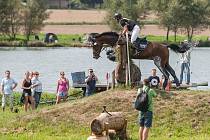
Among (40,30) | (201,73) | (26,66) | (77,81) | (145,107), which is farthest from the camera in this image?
(40,30)

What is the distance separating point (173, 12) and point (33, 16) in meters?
21.9

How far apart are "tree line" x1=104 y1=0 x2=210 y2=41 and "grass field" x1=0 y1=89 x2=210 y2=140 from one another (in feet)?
291

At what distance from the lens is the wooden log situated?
20766 mm

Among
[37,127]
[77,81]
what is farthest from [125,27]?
[77,81]

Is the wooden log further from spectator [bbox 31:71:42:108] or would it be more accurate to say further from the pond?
the pond

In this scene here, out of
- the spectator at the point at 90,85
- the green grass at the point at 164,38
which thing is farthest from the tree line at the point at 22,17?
the spectator at the point at 90,85

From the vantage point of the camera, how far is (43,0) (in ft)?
383

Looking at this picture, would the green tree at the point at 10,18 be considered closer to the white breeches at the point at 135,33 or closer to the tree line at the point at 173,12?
the tree line at the point at 173,12

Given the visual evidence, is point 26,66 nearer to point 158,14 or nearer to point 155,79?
point 155,79

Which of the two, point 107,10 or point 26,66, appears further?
point 107,10

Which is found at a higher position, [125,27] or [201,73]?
[125,27]

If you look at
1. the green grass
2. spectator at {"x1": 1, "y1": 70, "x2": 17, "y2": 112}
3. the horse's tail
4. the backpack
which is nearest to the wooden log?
the backpack

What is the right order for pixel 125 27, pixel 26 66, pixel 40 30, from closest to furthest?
pixel 125 27, pixel 26 66, pixel 40 30

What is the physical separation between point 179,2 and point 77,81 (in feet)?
270
